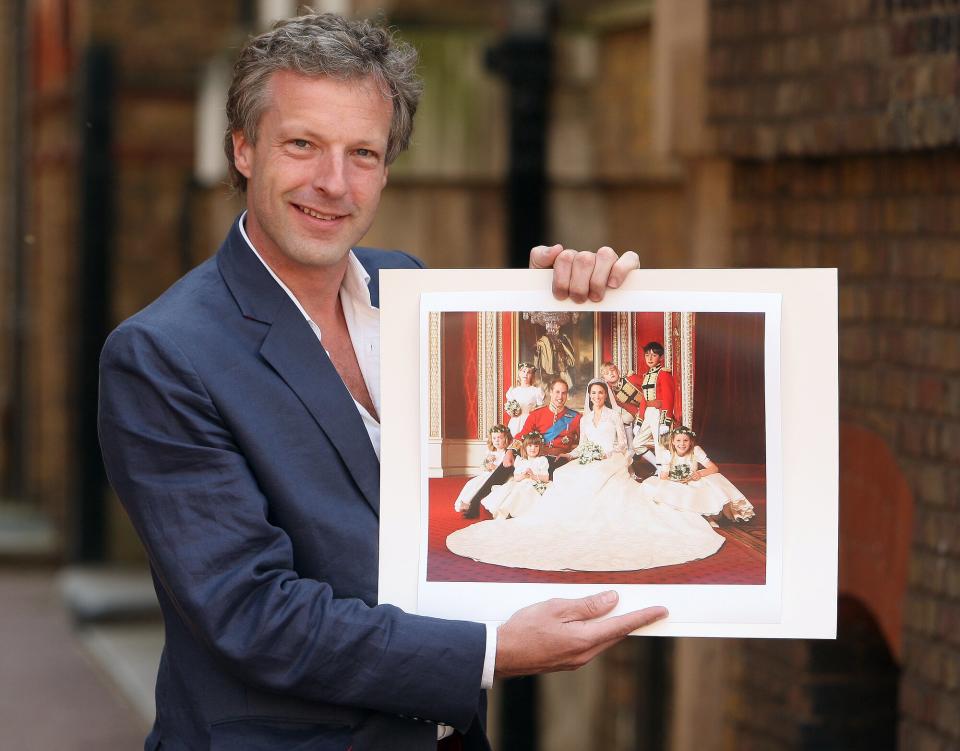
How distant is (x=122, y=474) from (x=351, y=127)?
1.93 feet

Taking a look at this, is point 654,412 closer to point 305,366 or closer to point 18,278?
point 305,366

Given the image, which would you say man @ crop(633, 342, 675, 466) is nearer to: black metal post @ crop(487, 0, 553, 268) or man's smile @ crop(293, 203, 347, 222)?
man's smile @ crop(293, 203, 347, 222)

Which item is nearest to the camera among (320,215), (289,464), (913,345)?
(289,464)

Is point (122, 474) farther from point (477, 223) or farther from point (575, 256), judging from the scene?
point (477, 223)

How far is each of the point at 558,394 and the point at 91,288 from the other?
30.2 ft

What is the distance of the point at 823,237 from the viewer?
4.30 m

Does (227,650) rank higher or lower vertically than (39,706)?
higher

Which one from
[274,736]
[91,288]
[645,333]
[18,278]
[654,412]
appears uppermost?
[18,278]

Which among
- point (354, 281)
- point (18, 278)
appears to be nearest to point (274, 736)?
point (354, 281)

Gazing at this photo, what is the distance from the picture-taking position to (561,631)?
7.37 feet

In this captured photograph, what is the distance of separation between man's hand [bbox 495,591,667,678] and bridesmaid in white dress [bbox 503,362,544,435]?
268 millimetres

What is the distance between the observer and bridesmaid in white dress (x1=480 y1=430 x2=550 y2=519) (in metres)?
2.37

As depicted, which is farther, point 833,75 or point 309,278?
point 833,75

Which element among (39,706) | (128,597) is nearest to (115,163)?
(128,597)
